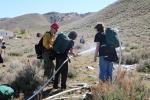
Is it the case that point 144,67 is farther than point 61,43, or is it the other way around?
point 144,67

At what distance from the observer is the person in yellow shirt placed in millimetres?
13297

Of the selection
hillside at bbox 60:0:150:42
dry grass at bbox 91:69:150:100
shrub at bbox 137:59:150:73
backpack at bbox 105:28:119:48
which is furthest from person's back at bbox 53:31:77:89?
hillside at bbox 60:0:150:42

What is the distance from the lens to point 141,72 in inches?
666

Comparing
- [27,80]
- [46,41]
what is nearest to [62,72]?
[46,41]

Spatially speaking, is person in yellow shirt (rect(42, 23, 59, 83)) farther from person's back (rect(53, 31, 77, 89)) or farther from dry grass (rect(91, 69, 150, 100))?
dry grass (rect(91, 69, 150, 100))

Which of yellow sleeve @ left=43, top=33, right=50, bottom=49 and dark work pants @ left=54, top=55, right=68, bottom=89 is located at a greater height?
yellow sleeve @ left=43, top=33, right=50, bottom=49

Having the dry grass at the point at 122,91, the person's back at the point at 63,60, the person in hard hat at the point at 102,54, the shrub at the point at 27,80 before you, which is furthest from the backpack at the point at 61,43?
the dry grass at the point at 122,91

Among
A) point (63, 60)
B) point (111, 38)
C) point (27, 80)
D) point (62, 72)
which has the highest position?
point (111, 38)

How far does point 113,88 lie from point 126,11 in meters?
90.8

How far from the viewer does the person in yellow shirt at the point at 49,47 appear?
1330 centimetres

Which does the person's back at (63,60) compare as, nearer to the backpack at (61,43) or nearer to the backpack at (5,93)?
the backpack at (61,43)

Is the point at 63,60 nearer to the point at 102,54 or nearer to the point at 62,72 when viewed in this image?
the point at 62,72

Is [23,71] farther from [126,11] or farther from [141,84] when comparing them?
[126,11]

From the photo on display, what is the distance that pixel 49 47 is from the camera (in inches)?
528
